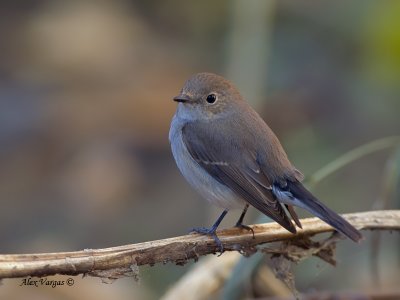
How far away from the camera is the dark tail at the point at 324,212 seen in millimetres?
3859

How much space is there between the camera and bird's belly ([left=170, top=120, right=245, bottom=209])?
15.1ft

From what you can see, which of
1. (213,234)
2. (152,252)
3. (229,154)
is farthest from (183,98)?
(152,252)

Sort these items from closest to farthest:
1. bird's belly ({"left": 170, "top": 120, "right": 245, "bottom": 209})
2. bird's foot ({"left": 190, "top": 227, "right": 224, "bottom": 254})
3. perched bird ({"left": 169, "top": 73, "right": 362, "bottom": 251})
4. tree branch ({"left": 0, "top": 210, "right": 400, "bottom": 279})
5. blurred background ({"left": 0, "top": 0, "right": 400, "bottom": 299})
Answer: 1. tree branch ({"left": 0, "top": 210, "right": 400, "bottom": 279})
2. bird's foot ({"left": 190, "top": 227, "right": 224, "bottom": 254})
3. perched bird ({"left": 169, "top": 73, "right": 362, "bottom": 251})
4. bird's belly ({"left": 170, "top": 120, "right": 245, "bottom": 209})
5. blurred background ({"left": 0, "top": 0, "right": 400, "bottom": 299})

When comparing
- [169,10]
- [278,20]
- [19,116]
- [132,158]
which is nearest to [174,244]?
[132,158]

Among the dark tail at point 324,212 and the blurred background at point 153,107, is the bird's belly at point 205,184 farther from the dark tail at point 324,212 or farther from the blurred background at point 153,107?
the blurred background at point 153,107

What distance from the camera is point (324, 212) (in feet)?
13.1

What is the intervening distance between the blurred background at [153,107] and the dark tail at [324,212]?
1.48 m

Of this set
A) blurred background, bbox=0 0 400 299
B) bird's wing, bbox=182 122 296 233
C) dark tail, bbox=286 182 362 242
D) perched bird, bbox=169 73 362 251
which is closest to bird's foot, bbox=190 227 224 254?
perched bird, bbox=169 73 362 251

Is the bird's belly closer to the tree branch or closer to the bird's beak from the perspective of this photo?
the bird's beak

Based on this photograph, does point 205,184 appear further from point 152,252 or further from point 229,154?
point 152,252

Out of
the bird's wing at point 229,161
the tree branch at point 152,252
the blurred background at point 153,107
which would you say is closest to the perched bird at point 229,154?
the bird's wing at point 229,161

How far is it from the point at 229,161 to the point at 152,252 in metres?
1.16

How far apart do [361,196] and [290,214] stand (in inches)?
127

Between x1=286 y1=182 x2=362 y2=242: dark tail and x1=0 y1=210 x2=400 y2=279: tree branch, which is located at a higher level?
x1=286 y1=182 x2=362 y2=242: dark tail
